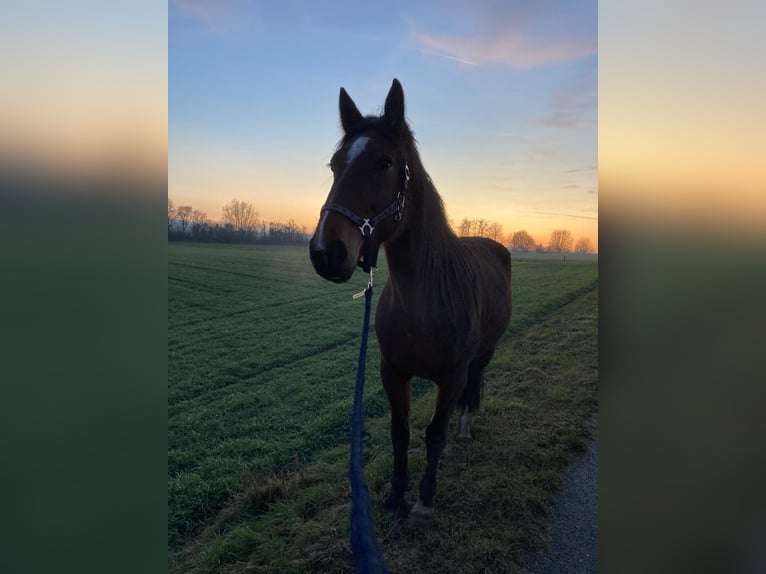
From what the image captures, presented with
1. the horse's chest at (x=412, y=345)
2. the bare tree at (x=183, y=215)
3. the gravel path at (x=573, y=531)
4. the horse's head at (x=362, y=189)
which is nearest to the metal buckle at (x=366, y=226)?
the horse's head at (x=362, y=189)

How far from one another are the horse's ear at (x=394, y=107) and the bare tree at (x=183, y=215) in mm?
3819

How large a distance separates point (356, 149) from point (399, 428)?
2271 millimetres

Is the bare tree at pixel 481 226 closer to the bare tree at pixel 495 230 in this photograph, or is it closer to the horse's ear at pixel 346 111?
the bare tree at pixel 495 230

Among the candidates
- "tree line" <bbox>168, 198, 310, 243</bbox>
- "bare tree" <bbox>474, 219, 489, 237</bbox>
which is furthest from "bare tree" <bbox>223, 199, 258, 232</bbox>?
"bare tree" <bbox>474, 219, 489, 237</bbox>

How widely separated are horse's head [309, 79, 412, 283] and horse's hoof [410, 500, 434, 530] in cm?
219

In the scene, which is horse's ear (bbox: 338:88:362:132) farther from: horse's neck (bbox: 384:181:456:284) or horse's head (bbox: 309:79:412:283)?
horse's neck (bbox: 384:181:456:284)

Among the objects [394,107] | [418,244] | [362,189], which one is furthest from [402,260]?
[394,107]

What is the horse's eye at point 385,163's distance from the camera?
7.37ft

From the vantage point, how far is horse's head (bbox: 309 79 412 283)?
1.95 m

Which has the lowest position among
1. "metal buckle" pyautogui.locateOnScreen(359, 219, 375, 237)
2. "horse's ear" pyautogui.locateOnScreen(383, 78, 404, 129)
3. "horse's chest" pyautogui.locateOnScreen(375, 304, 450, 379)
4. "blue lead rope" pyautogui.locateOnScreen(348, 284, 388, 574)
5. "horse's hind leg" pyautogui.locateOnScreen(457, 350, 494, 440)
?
"horse's hind leg" pyautogui.locateOnScreen(457, 350, 494, 440)

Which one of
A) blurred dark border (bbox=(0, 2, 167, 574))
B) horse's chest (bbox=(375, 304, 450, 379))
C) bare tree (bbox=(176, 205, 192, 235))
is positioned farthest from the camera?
bare tree (bbox=(176, 205, 192, 235))

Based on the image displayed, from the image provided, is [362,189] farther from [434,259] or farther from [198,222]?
[198,222]

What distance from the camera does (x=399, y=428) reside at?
321cm

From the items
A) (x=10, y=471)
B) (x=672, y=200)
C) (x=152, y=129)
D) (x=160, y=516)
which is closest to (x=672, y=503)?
(x=672, y=200)
